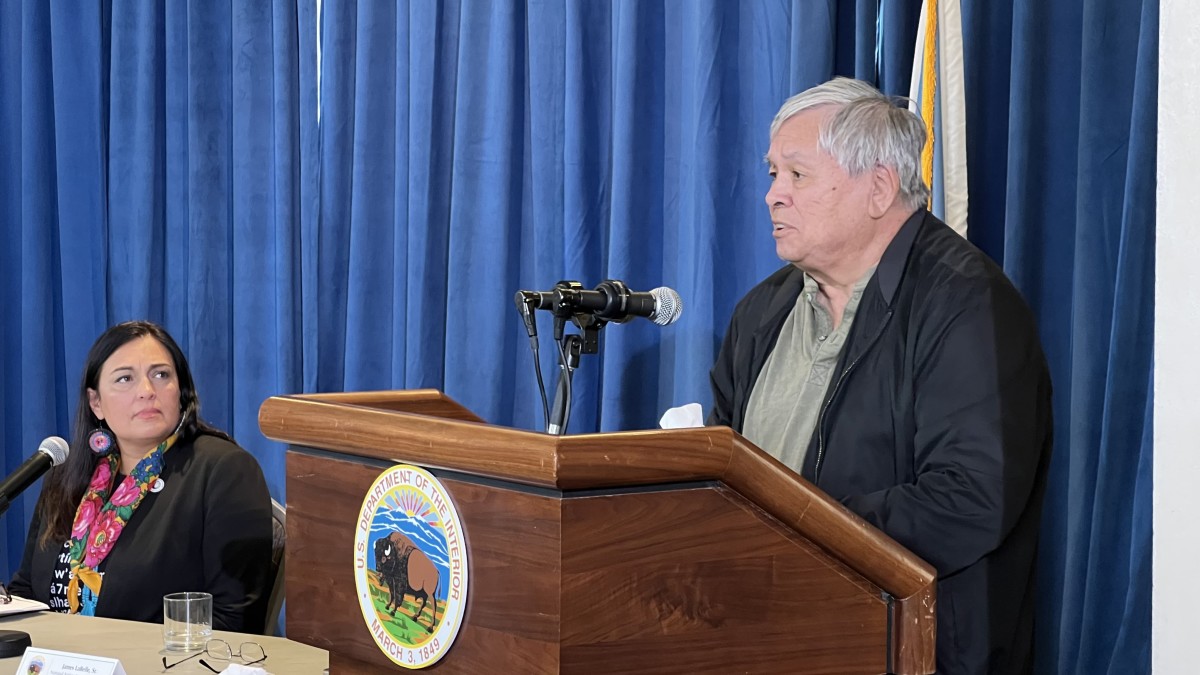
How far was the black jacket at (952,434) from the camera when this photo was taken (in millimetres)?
1838

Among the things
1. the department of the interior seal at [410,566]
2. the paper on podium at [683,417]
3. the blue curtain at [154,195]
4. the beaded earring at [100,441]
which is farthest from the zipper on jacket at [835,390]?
the blue curtain at [154,195]

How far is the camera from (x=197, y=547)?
10.6 feet

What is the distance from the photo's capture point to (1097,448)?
2621 mm

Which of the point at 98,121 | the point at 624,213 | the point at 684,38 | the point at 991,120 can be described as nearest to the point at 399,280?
the point at 624,213

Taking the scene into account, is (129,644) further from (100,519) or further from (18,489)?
(100,519)

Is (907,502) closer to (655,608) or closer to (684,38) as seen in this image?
(655,608)

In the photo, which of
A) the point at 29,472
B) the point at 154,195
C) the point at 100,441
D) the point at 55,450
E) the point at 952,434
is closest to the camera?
the point at 952,434

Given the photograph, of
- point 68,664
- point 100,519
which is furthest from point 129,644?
point 100,519

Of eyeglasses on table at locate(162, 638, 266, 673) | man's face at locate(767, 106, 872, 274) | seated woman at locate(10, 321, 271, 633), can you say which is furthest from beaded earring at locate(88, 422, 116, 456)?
man's face at locate(767, 106, 872, 274)

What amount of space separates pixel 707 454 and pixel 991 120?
1.85 meters

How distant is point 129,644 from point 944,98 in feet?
6.30

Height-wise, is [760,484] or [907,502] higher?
[760,484]

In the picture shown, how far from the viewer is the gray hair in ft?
7.13

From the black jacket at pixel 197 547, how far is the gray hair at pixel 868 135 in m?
1.73
